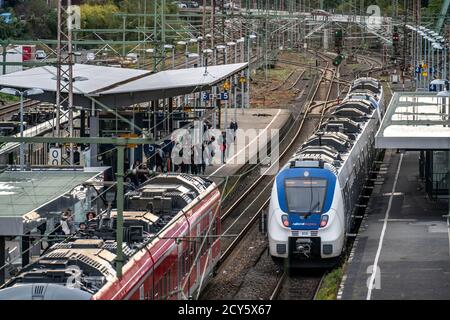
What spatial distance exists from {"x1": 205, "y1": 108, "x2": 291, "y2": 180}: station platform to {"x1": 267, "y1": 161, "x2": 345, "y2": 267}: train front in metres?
12.9

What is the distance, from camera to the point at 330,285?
2100 cm

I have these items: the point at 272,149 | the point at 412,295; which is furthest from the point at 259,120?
the point at 412,295

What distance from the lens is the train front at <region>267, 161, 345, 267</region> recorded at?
22391 millimetres

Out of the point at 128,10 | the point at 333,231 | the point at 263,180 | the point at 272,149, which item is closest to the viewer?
the point at 333,231

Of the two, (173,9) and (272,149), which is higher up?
(173,9)

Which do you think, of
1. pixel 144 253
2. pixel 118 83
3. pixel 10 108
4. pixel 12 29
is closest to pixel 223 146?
pixel 118 83

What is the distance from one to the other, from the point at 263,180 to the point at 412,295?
58.6 ft

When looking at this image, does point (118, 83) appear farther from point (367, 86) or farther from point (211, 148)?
point (367, 86)

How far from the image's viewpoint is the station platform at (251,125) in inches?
1459

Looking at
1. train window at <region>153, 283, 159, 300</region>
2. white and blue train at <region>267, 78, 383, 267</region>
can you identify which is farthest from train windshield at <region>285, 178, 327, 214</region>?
train window at <region>153, 283, 159, 300</region>

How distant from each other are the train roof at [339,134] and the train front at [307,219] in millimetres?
628

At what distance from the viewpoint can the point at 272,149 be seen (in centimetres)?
4266

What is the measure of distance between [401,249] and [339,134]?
18.5ft

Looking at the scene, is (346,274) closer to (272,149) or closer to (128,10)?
(272,149)
